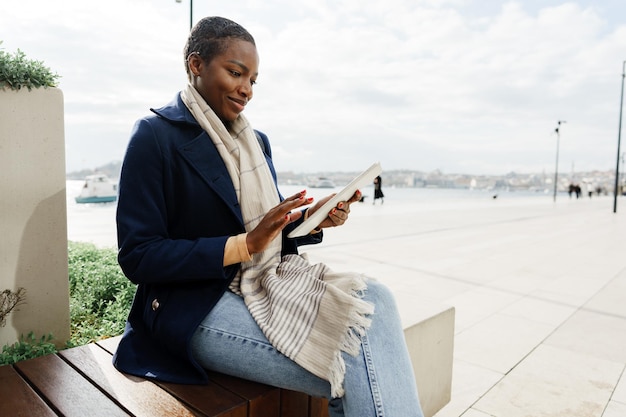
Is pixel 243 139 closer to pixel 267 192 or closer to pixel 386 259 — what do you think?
pixel 267 192

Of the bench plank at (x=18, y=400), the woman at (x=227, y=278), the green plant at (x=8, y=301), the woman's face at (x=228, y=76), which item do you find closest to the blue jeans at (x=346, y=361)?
the woman at (x=227, y=278)

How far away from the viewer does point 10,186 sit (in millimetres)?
2402

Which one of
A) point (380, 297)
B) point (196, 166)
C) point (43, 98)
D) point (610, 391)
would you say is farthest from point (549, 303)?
point (43, 98)

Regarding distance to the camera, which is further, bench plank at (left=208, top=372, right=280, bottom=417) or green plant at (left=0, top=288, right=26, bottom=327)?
green plant at (left=0, top=288, right=26, bottom=327)

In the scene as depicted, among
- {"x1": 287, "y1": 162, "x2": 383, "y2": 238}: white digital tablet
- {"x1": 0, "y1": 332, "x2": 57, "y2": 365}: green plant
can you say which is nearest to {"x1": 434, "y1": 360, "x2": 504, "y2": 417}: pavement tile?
{"x1": 287, "y1": 162, "x2": 383, "y2": 238}: white digital tablet

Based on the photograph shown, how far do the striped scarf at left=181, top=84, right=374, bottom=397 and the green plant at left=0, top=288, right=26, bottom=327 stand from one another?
4.91 ft

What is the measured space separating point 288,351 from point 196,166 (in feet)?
2.31

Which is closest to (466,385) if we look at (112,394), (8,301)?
(112,394)

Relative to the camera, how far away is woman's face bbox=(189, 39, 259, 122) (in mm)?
1703

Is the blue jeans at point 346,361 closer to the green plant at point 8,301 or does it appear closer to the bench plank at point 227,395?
the bench plank at point 227,395

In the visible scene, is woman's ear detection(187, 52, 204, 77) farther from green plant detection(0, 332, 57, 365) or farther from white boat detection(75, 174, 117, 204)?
white boat detection(75, 174, 117, 204)

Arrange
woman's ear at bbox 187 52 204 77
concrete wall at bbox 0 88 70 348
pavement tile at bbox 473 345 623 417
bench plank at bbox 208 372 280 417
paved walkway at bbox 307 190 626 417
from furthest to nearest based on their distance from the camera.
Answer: paved walkway at bbox 307 190 626 417 < pavement tile at bbox 473 345 623 417 < concrete wall at bbox 0 88 70 348 < woman's ear at bbox 187 52 204 77 < bench plank at bbox 208 372 280 417

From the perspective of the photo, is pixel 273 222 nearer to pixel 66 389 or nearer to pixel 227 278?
pixel 227 278

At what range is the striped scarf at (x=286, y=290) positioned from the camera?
54.4 inches
